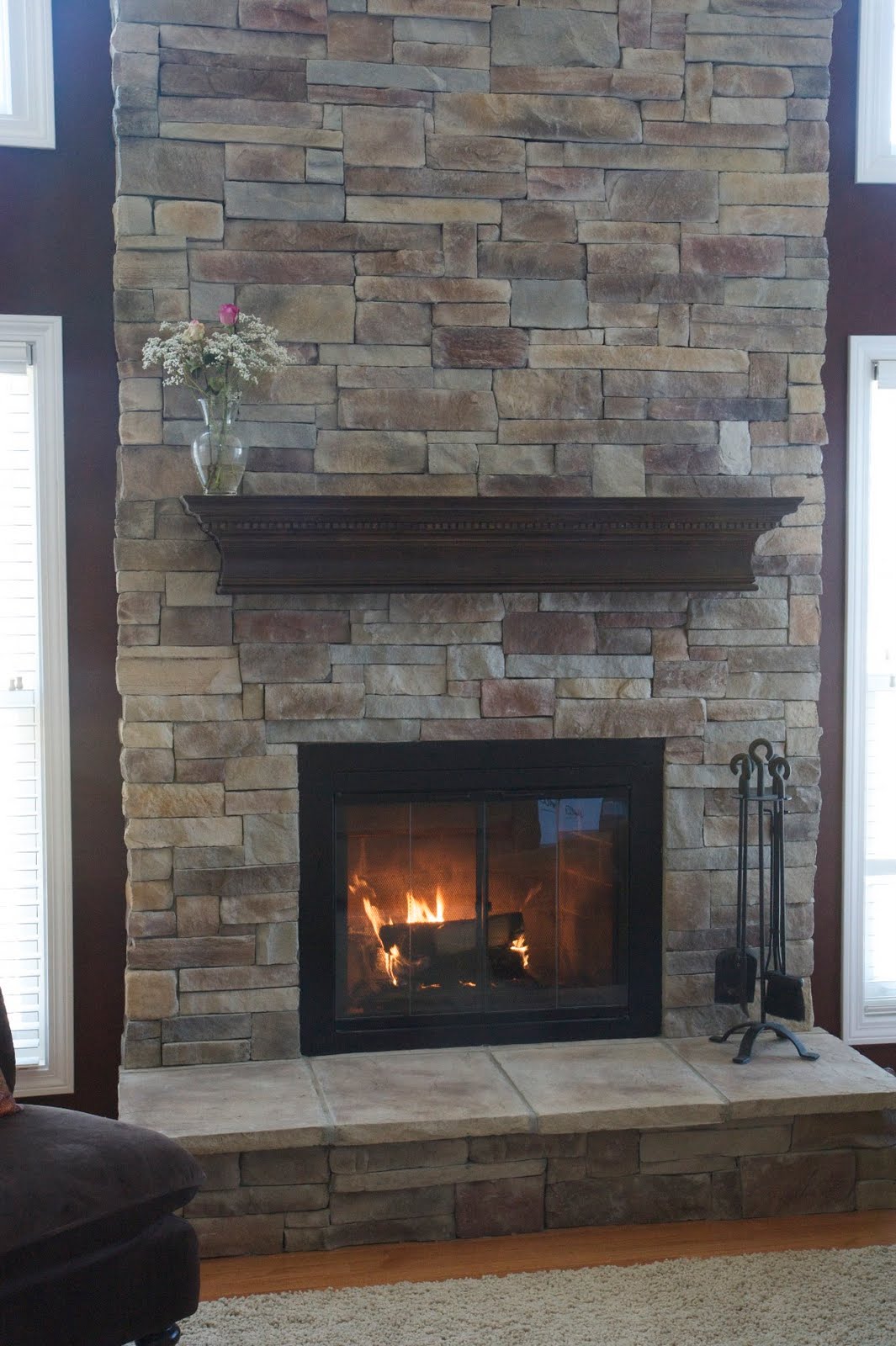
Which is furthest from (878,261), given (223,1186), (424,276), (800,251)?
(223,1186)

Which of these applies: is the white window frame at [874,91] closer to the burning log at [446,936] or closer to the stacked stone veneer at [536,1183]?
the burning log at [446,936]

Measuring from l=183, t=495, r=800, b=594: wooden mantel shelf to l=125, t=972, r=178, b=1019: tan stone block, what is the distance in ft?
3.39

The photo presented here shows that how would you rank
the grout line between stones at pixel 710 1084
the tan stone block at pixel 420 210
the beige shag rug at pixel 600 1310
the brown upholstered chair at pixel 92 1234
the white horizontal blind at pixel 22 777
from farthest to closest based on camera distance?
1. the white horizontal blind at pixel 22 777
2. the tan stone block at pixel 420 210
3. the grout line between stones at pixel 710 1084
4. the beige shag rug at pixel 600 1310
5. the brown upholstered chair at pixel 92 1234

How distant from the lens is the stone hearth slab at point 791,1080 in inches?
125

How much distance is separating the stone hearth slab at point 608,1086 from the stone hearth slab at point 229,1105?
0.54m

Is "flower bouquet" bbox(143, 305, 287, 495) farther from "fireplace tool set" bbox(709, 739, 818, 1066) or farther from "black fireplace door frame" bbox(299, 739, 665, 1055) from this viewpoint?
"fireplace tool set" bbox(709, 739, 818, 1066)

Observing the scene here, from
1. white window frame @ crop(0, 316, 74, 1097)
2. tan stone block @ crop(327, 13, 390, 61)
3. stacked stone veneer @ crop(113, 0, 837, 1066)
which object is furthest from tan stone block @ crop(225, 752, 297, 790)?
tan stone block @ crop(327, 13, 390, 61)

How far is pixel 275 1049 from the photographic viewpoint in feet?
11.3

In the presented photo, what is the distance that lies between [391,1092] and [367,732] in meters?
0.93

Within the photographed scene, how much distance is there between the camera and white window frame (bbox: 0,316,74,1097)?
11.4 ft

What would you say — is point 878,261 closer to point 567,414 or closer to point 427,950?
point 567,414

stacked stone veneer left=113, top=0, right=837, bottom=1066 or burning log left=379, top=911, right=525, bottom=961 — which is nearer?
stacked stone veneer left=113, top=0, right=837, bottom=1066

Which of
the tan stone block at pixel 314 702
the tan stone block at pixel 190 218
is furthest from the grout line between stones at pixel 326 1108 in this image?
the tan stone block at pixel 190 218

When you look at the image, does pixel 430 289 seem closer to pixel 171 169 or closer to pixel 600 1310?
pixel 171 169
